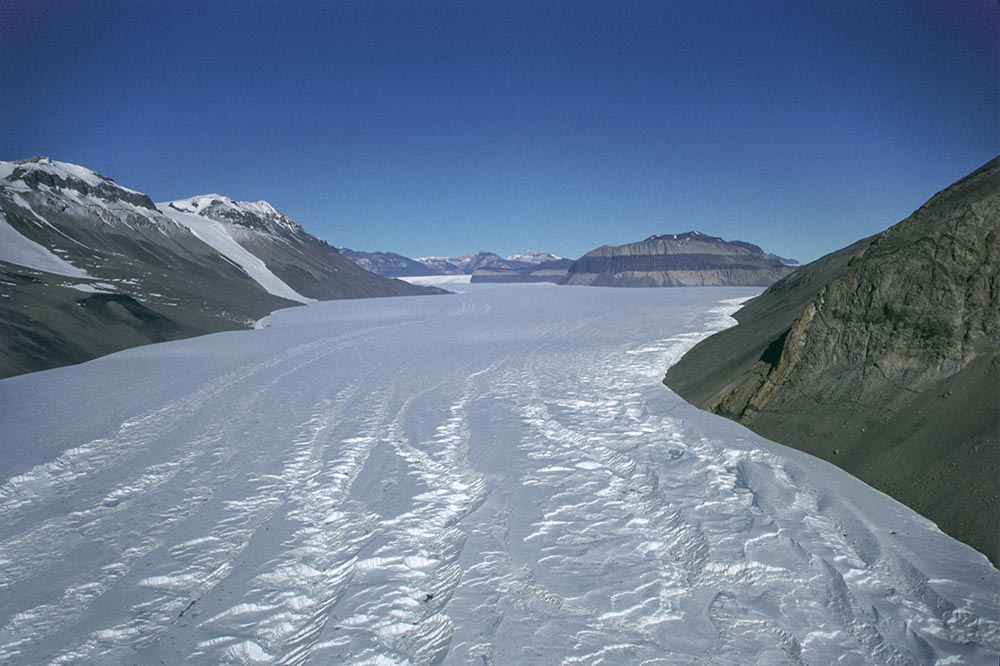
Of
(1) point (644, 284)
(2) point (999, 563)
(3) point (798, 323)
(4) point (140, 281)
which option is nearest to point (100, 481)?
(2) point (999, 563)

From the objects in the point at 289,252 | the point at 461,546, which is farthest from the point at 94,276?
the point at 289,252

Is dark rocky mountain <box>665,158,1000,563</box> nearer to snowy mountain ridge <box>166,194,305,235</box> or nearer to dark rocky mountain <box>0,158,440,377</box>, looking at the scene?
dark rocky mountain <box>0,158,440,377</box>

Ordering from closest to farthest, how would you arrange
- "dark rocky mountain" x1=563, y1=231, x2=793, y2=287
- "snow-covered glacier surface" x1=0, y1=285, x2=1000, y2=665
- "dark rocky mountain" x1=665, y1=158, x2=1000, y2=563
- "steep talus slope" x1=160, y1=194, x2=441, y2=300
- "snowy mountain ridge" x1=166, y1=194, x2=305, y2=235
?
1. "snow-covered glacier surface" x1=0, y1=285, x2=1000, y2=665
2. "dark rocky mountain" x1=665, y1=158, x2=1000, y2=563
3. "steep talus slope" x1=160, y1=194, x2=441, y2=300
4. "snowy mountain ridge" x1=166, y1=194, x2=305, y2=235
5. "dark rocky mountain" x1=563, y1=231, x2=793, y2=287

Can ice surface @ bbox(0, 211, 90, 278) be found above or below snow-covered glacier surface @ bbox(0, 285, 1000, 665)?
above

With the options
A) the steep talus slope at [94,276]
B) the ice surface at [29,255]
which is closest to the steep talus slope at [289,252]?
the steep talus slope at [94,276]

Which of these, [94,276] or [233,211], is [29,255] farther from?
[233,211]

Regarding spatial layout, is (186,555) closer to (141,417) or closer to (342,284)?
(141,417)

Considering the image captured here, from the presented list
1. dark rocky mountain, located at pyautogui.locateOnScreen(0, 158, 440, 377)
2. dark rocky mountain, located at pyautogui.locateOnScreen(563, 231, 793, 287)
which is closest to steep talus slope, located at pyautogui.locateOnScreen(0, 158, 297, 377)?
dark rocky mountain, located at pyautogui.locateOnScreen(0, 158, 440, 377)

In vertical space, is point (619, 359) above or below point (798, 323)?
below
